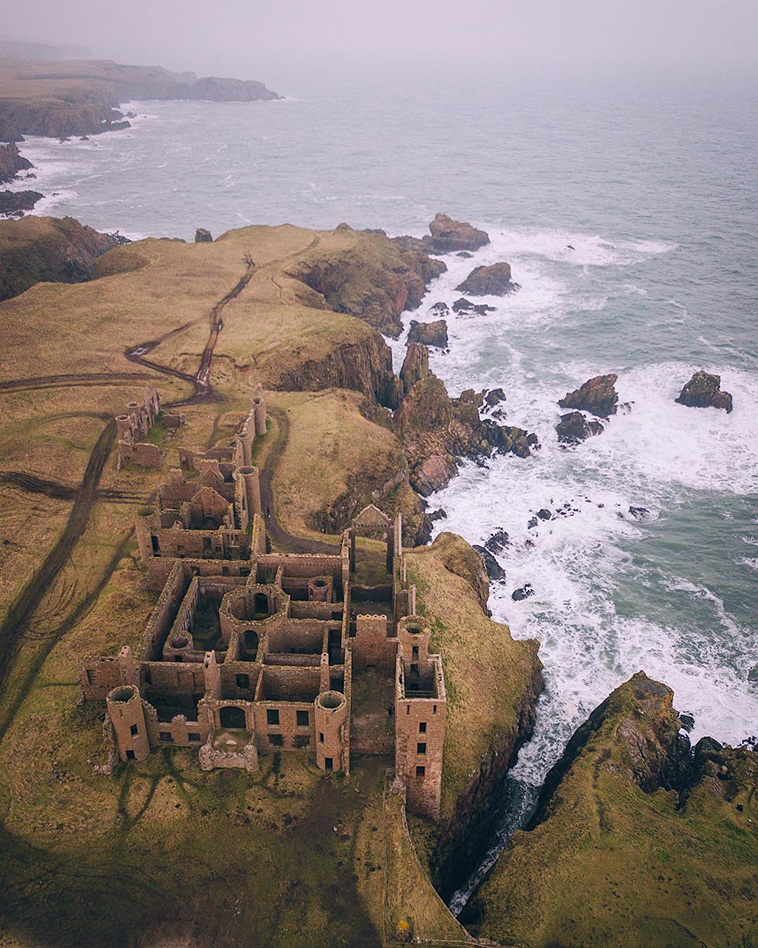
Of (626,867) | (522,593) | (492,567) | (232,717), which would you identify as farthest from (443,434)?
(626,867)

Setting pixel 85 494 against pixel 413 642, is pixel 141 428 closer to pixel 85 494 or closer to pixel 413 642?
pixel 85 494

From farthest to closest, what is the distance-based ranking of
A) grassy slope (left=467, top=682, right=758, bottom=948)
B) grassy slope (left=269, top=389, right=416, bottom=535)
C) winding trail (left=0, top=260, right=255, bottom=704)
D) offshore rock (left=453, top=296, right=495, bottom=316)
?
offshore rock (left=453, top=296, right=495, bottom=316) < grassy slope (left=269, top=389, right=416, bottom=535) < winding trail (left=0, top=260, right=255, bottom=704) < grassy slope (left=467, top=682, right=758, bottom=948)

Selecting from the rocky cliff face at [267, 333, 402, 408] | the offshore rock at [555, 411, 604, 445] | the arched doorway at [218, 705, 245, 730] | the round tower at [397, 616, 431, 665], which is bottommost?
the offshore rock at [555, 411, 604, 445]

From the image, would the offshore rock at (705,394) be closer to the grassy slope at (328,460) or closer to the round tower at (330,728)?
the grassy slope at (328,460)

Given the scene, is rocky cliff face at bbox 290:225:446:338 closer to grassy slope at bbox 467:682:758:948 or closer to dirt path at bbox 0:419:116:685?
dirt path at bbox 0:419:116:685

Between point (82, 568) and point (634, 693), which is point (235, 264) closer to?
point (82, 568)

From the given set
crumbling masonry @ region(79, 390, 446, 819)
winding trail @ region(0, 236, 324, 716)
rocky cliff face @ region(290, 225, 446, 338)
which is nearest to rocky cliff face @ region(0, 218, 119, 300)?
winding trail @ region(0, 236, 324, 716)
